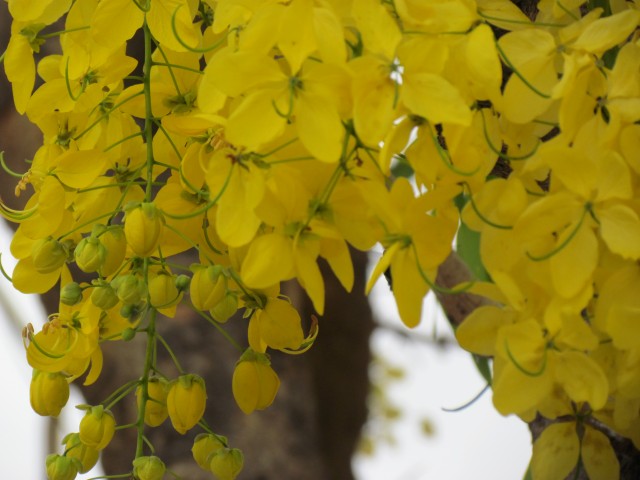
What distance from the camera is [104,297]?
0.36m

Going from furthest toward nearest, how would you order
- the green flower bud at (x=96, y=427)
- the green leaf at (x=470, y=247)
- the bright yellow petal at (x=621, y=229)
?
the green leaf at (x=470, y=247)
the green flower bud at (x=96, y=427)
the bright yellow petal at (x=621, y=229)

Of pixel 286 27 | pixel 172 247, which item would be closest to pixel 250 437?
pixel 172 247

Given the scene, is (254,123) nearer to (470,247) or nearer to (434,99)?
(434,99)

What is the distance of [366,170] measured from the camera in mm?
322

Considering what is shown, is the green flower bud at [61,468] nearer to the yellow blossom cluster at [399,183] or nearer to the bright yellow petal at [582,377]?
the yellow blossom cluster at [399,183]

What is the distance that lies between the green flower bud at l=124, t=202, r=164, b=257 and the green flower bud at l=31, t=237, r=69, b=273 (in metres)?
0.05

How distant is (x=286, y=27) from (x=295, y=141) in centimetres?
4

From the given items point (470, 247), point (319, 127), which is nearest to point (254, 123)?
point (319, 127)

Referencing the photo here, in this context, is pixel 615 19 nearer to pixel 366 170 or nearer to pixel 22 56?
pixel 366 170

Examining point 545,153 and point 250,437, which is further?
point 250,437

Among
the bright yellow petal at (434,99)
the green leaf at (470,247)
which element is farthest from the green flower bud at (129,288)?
the green leaf at (470,247)

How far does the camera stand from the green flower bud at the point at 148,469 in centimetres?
38

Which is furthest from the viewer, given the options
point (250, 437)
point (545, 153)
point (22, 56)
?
Result: point (250, 437)

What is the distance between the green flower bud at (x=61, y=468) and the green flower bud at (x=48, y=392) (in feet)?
0.07
